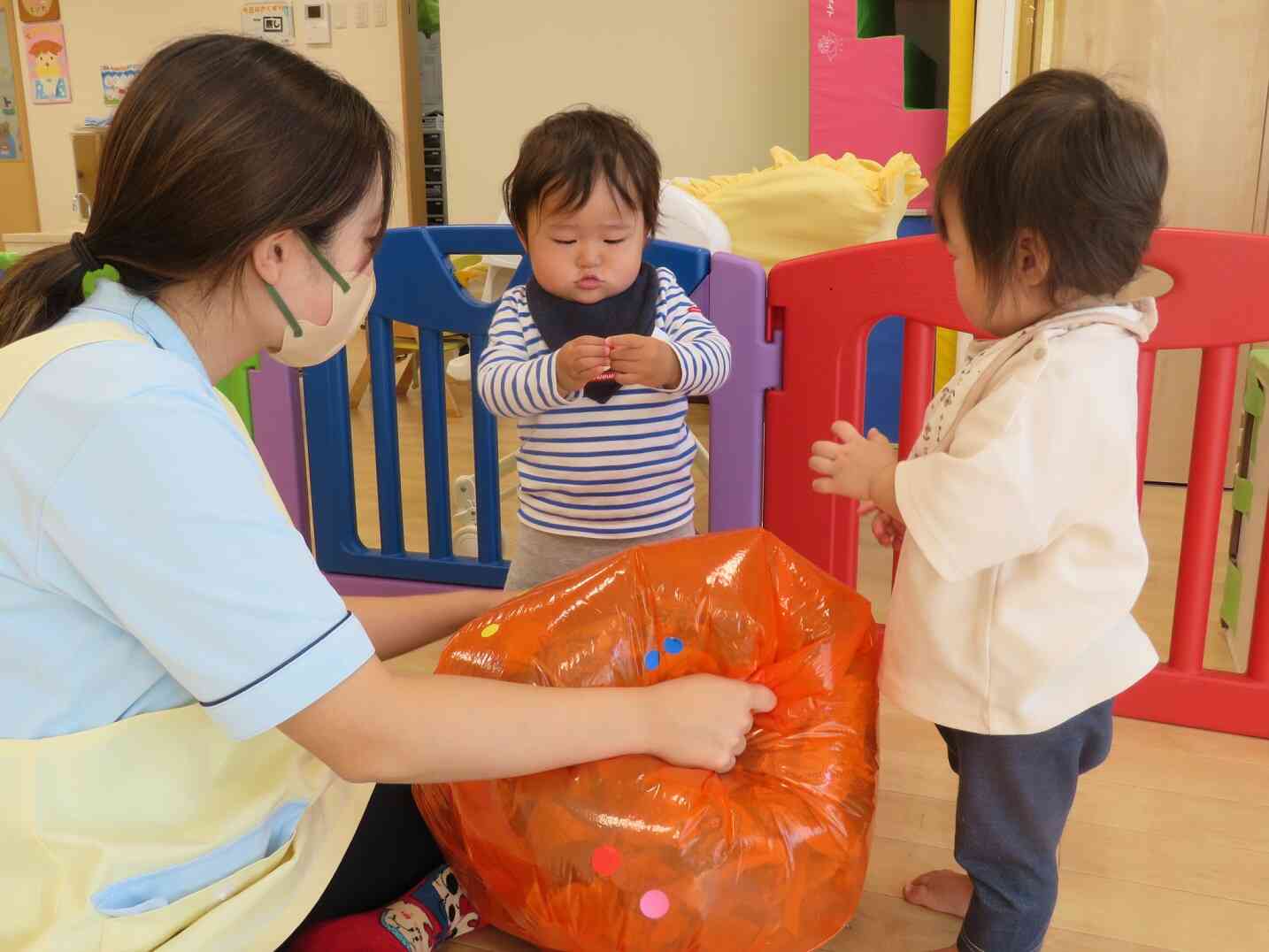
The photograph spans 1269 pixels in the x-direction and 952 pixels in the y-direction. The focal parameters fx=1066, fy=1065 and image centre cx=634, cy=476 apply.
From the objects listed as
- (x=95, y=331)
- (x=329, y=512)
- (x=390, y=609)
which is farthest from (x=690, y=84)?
(x=95, y=331)

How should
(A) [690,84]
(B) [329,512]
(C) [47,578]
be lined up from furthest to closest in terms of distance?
(A) [690,84] < (B) [329,512] < (C) [47,578]

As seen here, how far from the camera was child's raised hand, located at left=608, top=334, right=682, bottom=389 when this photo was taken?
135 centimetres

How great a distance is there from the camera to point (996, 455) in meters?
0.85

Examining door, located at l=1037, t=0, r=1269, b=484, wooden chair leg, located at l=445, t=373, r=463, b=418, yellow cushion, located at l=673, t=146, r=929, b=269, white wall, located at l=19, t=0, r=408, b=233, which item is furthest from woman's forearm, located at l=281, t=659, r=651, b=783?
white wall, located at l=19, t=0, r=408, b=233

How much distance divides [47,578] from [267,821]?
0.27 m

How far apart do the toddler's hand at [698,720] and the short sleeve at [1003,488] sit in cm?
22

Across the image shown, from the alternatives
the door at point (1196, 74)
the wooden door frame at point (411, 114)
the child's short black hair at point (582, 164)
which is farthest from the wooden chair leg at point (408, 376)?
the child's short black hair at point (582, 164)

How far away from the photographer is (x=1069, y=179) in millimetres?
845

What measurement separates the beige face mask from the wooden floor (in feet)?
1.89

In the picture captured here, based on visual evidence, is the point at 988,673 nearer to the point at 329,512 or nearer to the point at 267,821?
the point at 267,821

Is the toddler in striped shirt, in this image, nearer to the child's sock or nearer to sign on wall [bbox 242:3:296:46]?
the child's sock

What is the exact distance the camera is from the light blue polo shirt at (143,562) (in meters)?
0.65

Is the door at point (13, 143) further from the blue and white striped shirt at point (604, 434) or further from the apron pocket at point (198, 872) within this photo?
the apron pocket at point (198, 872)

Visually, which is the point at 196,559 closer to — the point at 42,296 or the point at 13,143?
the point at 42,296
